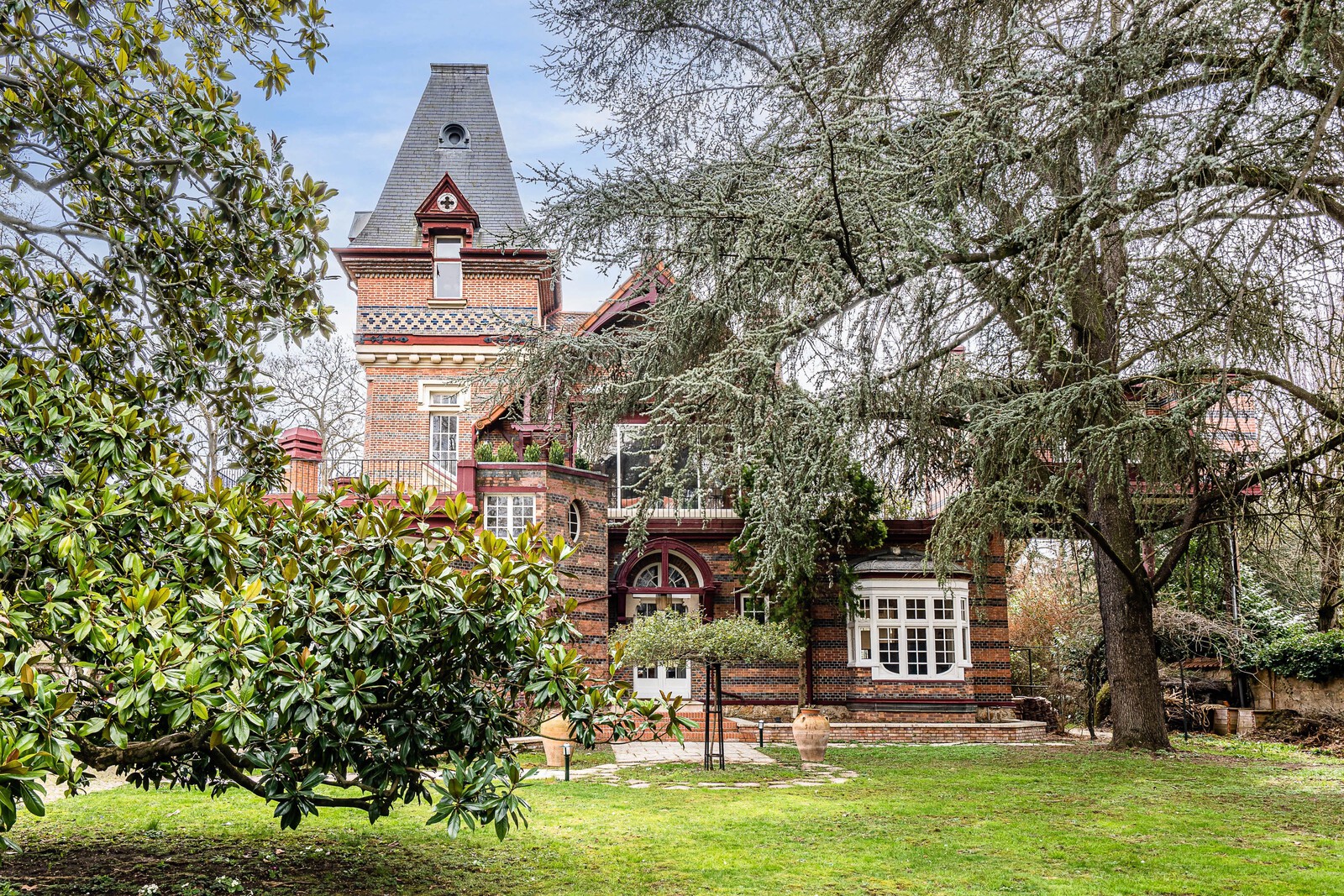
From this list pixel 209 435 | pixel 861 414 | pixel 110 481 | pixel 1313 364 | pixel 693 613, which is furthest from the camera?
pixel 693 613

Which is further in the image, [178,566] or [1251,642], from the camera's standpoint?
[1251,642]

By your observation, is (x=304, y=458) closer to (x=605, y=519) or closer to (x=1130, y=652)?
(x=605, y=519)

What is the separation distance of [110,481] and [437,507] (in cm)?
1282

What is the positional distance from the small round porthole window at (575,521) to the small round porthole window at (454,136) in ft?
45.4

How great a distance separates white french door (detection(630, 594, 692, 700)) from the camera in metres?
20.7

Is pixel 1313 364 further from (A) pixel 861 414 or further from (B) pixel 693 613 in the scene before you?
(B) pixel 693 613

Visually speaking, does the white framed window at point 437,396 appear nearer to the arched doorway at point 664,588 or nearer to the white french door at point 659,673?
the arched doorway at point 664,588

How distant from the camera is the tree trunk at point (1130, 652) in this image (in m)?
15.9

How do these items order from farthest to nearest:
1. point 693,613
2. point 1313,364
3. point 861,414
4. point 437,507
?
point 693,613, point 437,507, point 861,414, point 1313,364

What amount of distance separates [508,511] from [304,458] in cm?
395

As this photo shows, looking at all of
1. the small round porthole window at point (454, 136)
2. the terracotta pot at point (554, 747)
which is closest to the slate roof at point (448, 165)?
the small round porthole window at point (454, 136)

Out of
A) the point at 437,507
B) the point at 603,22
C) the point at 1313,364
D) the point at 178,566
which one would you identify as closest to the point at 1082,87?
the point at 1313,364

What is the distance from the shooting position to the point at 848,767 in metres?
14.6

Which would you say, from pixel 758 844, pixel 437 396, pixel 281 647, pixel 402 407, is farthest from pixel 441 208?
pixel 281 647
